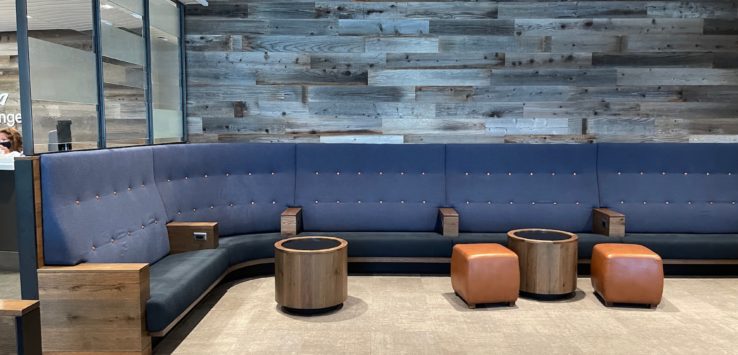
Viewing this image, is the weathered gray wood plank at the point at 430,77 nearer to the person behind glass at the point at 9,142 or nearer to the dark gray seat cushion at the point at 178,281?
the dark gray seat cushion at the point at 178,281

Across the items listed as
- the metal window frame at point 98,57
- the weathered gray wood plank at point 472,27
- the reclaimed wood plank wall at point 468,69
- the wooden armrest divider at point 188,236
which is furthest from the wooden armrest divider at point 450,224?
the metal window frame at point 98,57

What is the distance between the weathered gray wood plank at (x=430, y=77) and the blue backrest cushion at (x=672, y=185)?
131cm

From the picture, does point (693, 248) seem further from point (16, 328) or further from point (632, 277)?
point (16, 328)

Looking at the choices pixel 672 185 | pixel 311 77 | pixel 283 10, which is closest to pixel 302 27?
pixel 283 10

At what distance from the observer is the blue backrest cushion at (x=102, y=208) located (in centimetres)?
281

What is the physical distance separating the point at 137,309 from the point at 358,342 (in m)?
1.24

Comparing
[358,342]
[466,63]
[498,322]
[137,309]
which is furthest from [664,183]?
[137,309]

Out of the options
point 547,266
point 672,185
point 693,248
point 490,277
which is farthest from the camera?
point 672,185

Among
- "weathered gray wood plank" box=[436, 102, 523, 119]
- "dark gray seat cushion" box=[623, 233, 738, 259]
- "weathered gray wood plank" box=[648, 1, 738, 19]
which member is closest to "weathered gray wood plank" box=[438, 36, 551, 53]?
"weathered gray wood plank" box=[436, 102, 523, 119]

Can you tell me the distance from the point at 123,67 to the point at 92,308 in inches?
95.5

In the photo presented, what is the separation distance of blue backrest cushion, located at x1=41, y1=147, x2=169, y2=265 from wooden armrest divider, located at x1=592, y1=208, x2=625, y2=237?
3.55 metres

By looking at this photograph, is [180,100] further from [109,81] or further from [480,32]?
[480,32]

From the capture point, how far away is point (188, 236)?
4023 millimetres

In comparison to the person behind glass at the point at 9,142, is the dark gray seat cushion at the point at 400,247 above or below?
below
